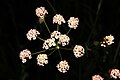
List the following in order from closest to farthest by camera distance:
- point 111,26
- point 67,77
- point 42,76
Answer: point 67,77 → point 42,76 → point 111,26

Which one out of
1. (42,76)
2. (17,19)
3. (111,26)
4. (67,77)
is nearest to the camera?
(67,77)

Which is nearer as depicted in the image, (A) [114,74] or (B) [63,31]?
(A) [114,74]

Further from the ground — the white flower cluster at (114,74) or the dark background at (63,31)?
the dark background at (63,31)

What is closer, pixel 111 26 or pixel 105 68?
pixel 105 68

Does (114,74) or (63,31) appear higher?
(63,31)

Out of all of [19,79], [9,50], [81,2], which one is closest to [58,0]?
[81,2]

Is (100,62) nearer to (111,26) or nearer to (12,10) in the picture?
(111,26)

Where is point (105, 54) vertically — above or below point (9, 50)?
below

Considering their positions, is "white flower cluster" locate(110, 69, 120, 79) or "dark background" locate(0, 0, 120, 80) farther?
"dark background" locate(0, 0, 120, 80)
